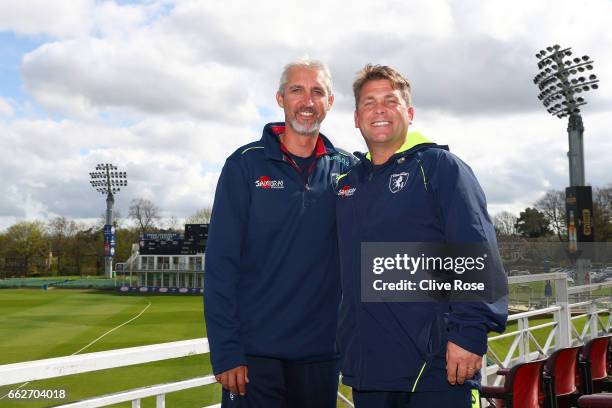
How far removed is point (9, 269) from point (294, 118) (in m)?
88.3

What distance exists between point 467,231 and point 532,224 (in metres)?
76.2

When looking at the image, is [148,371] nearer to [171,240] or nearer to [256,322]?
[256,322]

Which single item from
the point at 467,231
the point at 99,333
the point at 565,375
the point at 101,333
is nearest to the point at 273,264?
the point at 467,231

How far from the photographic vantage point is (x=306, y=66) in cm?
288

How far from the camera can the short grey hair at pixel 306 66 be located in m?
2.88

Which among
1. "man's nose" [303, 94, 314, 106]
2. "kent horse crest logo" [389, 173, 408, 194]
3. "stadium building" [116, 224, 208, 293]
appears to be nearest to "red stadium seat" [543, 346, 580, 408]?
"kent horse crest logo" [389, 173, 408, 194]

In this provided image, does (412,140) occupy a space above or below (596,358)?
above

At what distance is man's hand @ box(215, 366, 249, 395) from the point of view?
249 cm

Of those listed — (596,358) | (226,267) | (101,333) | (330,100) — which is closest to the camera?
(226,267)

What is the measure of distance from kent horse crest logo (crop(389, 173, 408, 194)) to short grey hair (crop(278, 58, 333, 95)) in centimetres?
86

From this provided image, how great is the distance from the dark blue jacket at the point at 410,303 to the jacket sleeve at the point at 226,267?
19.7 inches

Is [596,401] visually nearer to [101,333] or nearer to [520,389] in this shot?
[520,389]

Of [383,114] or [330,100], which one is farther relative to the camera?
[330,100]

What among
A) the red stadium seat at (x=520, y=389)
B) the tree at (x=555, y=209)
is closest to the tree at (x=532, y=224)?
the tree at (x=555, y=209)
